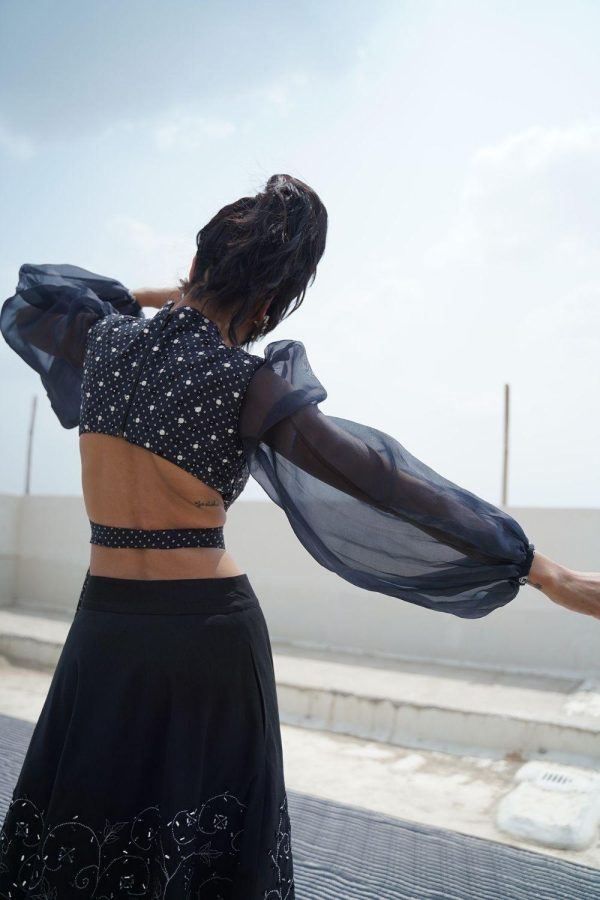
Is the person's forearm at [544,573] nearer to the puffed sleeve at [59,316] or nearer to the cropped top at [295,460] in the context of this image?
the cropped top at [295,460]

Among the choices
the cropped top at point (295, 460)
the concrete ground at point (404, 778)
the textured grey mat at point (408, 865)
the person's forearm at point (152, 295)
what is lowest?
the concrete ground at point (404, 778)

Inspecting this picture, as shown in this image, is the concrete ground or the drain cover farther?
the concrete ground

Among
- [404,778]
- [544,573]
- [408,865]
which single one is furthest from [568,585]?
[404,778]

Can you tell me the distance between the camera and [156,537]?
143 centimetres

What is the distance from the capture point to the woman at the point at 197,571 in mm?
1369

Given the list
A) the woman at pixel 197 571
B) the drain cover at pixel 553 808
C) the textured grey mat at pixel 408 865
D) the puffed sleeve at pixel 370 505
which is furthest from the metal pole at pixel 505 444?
the woman at pixel 197 571

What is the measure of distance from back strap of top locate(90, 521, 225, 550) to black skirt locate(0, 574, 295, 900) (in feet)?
0.21

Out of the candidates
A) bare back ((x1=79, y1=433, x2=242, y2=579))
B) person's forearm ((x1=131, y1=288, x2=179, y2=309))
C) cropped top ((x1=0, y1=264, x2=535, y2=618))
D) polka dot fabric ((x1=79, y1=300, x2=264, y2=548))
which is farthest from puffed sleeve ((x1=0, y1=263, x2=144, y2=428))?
bare back ((x1=79, y1=433, x2=242, y2=579))

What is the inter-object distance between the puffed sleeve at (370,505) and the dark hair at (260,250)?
11 centimetres

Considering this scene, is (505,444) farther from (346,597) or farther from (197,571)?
(197,571)

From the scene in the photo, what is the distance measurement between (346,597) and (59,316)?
18.0 ft

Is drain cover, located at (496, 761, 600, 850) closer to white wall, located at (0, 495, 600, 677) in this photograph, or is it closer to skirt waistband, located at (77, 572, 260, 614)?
white wall, located at (0, 495, 600, 677)

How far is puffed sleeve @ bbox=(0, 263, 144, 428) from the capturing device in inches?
72.0

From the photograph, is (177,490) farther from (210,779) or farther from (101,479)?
(210,779)
